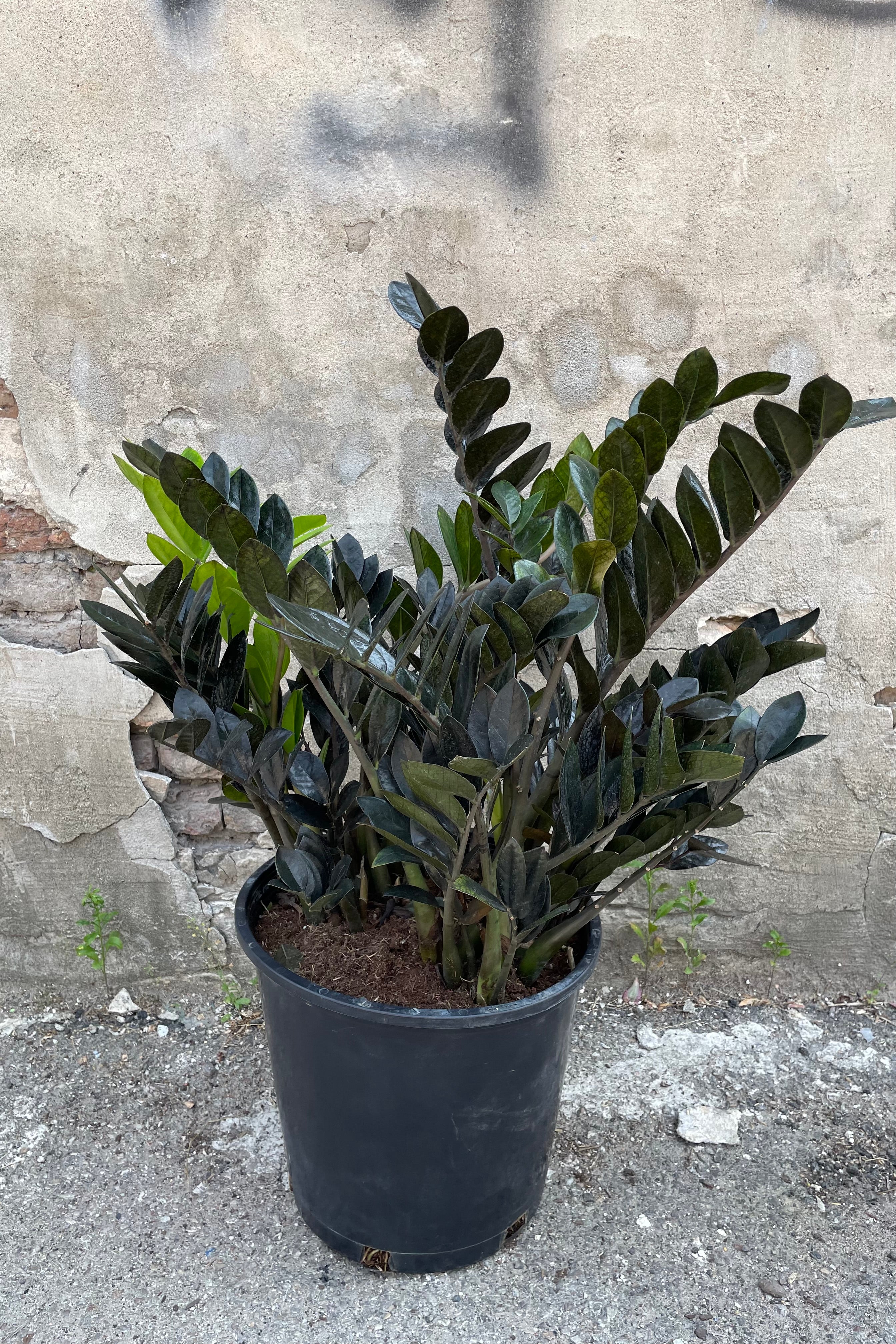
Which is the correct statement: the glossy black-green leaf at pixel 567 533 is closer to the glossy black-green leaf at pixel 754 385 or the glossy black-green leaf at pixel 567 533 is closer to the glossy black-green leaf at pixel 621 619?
the glossy black-green leaf at pixel 621 619

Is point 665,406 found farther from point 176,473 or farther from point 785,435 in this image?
point 176,473

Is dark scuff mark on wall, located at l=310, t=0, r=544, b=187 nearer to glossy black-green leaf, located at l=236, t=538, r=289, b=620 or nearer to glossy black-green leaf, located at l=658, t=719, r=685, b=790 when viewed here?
glossy black-green leaf, located at l=236, t=538, r=289, b=620

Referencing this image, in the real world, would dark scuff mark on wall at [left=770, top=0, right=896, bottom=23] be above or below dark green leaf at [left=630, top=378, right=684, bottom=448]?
above

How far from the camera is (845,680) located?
1897 mm

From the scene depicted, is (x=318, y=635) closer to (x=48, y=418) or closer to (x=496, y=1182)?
(x=496, y=1182)

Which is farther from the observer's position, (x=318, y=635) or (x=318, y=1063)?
(x=318, y=1063)

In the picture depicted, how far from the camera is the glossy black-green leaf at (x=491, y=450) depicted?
1.18 metres

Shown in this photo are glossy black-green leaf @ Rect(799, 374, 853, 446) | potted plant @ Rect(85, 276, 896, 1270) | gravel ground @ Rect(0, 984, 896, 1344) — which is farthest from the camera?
gravel ground @ Rect(0, 984, 896, 1344)

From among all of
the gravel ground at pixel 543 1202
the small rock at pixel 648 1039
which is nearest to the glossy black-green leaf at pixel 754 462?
the gravel ground at pixel 543 1202

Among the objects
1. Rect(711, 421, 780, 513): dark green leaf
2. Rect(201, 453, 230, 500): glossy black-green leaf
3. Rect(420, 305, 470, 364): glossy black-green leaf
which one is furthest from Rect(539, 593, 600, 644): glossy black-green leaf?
Rect(201, 453, 230, 500): glossy black-green leaf

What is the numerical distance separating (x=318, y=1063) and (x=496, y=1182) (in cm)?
33

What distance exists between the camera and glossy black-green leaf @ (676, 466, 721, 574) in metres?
1.08

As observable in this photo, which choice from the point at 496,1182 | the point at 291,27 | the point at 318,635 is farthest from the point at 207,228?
the point at 496,1182

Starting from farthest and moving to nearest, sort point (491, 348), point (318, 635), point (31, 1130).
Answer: point (31, 1130)
point (491, 348)
point (318, 635)
